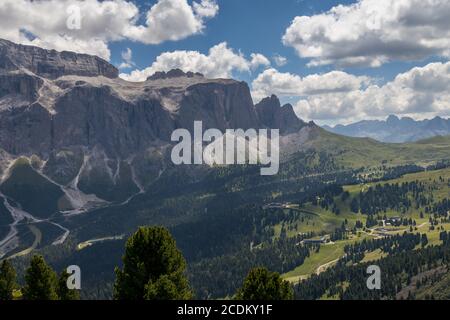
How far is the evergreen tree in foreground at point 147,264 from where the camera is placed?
50375 mm

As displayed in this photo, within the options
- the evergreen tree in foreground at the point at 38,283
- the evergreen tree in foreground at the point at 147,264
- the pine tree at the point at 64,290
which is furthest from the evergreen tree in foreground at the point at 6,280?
the evergreen tree in foreground at the point at 147,264

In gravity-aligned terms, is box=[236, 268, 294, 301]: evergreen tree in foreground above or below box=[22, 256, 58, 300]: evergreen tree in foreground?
above

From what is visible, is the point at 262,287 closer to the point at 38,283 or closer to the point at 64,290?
the point at 38,283

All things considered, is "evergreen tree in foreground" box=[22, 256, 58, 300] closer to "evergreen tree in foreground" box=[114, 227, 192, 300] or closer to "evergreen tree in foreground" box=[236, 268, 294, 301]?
"evergreen tree in foreground" box=[114, 227, 192, 300]

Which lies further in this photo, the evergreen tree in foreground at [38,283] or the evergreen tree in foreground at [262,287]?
the evergreen tree in foreground at [38,283]

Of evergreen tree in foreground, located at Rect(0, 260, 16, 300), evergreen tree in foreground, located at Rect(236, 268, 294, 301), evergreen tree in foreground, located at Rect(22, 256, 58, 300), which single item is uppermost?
evergreen tree in foreground, located at Rect(236, 268, 294, 301)

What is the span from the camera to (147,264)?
5097cm

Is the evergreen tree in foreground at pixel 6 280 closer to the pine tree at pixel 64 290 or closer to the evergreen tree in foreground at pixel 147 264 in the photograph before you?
the pine tree at pixel 64 290

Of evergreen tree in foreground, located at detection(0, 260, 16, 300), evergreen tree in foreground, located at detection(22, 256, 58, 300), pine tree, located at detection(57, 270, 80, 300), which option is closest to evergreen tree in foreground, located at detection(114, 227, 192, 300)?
evergreen tree in foreground, located at detection(22, 256, 58, 300)

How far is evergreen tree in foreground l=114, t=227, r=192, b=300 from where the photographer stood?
165 feet
